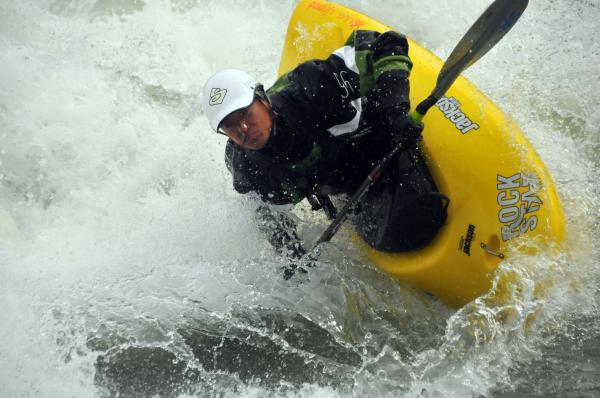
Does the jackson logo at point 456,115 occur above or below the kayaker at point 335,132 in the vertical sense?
above

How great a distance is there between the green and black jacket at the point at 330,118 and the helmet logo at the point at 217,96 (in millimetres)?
271

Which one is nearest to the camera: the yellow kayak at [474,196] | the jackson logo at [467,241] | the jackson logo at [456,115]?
the yellow kayak at [474,196]

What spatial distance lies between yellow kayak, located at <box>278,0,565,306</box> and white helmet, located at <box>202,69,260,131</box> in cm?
100

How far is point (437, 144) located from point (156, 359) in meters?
1.83

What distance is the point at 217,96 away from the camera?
2.96 m

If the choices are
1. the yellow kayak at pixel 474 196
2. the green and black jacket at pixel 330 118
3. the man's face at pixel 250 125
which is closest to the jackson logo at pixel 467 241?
the yellow kayak at pixel 474 196

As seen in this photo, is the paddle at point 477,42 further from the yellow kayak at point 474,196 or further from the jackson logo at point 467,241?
the jackson logo at point 467,241

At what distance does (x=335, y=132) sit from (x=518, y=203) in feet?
3.13

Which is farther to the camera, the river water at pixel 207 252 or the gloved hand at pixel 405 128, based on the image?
the river water at pixel 207 252

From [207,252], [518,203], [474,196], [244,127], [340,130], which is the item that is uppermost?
[518,203]

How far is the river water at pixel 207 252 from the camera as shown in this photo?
9.76ft

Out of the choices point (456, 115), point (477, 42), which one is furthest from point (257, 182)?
point (477, 42)

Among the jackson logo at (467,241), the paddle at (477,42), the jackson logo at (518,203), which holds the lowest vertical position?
the jackson logo at (467,241)

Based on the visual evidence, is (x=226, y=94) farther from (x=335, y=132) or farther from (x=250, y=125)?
(x=335, y=132)
